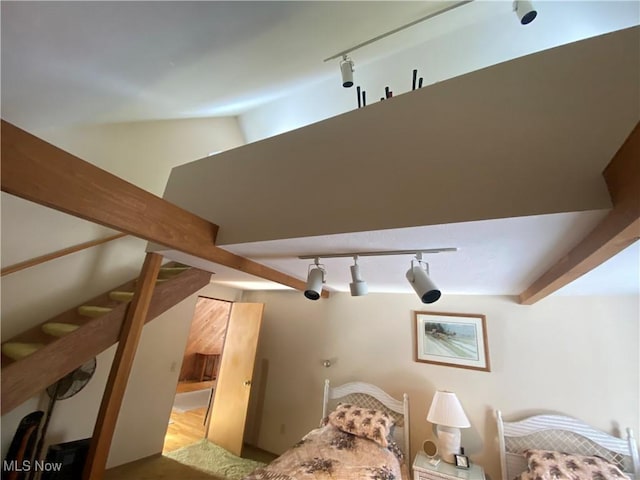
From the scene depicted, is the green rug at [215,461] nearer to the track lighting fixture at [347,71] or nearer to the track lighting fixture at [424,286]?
the track lighting fixture at [424,286]

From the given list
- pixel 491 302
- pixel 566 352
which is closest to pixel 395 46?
pixel 491 302

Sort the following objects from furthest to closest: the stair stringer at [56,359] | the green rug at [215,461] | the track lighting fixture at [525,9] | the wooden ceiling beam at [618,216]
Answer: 1. the green rug at [215,461]
2. the stair stringer at [56,359]
3. the track lighting fixture at [525,9]
4. the wooden ceiling beam at [618,216]

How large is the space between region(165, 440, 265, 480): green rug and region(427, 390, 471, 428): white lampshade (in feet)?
Result: 7.09

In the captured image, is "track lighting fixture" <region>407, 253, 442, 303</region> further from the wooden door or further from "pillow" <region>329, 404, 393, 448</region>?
the wooden door

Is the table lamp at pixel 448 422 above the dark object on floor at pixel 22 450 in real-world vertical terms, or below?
above

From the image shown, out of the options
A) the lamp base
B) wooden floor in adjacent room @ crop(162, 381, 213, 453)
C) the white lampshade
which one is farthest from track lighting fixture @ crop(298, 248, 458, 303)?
wooden floor in adjacent room @ crop(162, 381, 213, 453)

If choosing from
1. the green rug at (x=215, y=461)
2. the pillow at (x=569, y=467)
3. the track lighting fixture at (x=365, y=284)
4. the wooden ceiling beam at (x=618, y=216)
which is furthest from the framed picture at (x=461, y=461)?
the green rug at (x=215, y=461)

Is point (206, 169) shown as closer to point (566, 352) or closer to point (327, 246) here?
point (327, 246)

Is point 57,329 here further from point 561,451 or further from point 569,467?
point 561,451

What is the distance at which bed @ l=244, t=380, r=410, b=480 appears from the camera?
1922 millimetres

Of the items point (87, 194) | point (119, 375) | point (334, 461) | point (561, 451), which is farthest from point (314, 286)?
point (561, 451)

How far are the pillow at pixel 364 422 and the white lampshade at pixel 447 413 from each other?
1.45 feet

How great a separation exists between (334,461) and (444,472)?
96cm

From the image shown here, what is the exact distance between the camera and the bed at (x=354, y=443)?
1.92m
